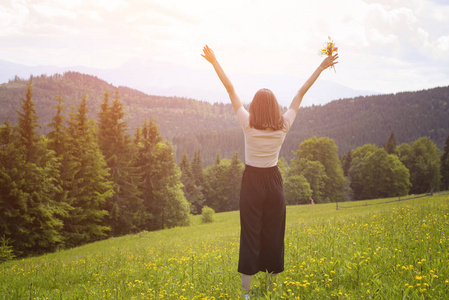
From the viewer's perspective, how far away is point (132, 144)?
108ft

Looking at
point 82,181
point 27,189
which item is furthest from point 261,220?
point 82,181

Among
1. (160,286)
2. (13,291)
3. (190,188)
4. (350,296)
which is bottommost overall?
(190,188)

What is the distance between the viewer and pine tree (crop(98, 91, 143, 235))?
1204 inches

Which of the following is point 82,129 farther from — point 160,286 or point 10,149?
point 160,286

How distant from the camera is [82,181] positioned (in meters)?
25.8

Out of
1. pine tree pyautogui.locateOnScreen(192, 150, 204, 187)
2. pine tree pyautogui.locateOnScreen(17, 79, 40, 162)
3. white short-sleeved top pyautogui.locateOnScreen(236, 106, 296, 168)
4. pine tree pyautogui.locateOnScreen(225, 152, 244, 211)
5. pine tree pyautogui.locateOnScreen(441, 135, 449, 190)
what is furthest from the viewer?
pine tree pyautogui.locateOnScreen(192, 150, 204, 187)

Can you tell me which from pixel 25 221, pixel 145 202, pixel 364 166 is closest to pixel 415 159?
pixel 364 166

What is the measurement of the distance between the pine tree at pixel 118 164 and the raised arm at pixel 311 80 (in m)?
29.0

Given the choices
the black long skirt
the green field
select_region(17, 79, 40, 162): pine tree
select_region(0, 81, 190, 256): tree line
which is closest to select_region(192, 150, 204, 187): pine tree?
select_region(0, 81, 190, 256): tree line

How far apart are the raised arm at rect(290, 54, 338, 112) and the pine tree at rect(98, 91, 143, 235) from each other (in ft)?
95.1

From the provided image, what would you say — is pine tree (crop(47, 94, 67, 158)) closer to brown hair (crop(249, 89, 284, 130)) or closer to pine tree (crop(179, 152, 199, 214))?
brown hair (crop(249, 89, 284, 130))

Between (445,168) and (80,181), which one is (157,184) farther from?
A: (445,168)

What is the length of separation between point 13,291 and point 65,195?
2049cm

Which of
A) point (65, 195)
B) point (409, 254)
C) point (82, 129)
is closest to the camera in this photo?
point (409, 254)
